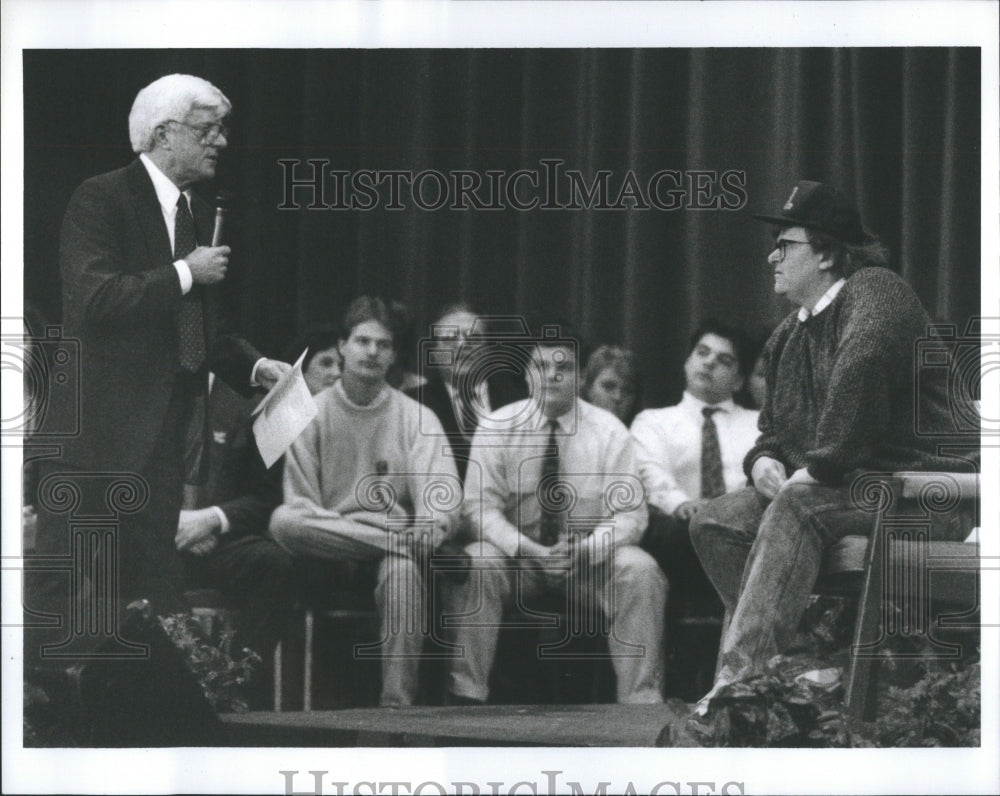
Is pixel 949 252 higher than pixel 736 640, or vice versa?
pixel 949 252

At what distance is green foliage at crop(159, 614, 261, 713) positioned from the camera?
5.80 metres

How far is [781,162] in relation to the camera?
581 centimetres

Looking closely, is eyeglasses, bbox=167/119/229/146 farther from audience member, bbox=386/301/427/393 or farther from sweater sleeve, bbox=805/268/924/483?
sweater sleeve, bbox=805/268/924/483

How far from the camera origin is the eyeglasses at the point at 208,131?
5.82m

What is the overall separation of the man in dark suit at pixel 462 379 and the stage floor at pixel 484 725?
3.04 ft

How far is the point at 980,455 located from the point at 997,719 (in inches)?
40.4

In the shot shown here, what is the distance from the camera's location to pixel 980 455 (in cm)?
581

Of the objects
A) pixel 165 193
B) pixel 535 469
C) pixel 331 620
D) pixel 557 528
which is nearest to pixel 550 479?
pixel 535 469

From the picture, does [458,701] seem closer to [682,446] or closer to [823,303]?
[682,446]

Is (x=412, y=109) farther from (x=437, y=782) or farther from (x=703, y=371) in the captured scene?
(x=437, y=782)

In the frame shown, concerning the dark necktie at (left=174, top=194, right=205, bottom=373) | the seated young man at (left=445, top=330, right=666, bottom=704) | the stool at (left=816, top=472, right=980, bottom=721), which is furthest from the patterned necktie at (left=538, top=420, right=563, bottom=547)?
the dark necktie at (left=174, top=194, right=205, bottom=373)

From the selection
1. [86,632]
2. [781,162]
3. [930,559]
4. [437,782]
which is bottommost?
[437,782]

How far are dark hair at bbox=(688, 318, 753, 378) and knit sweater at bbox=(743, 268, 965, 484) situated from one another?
8 cm

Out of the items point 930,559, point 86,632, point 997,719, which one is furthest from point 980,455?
point 86,632
